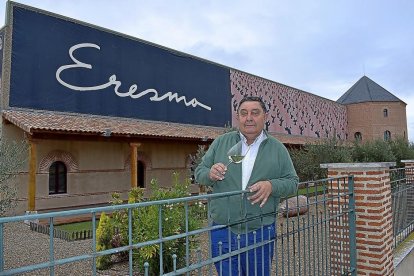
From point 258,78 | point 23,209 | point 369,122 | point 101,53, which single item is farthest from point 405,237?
point 369,122

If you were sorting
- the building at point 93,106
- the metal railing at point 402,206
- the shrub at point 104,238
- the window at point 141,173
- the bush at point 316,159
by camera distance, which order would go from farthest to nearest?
the window at point 141,173 → the bush at point 316,159 → the building at point 93,106 → the metal railing at point 402,206 → the shrub at point 104,238

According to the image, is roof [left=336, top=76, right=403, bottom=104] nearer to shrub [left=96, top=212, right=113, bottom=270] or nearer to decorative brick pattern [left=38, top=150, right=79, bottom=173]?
decorative brick pattern [left=38, top=150, right=79, bottom=173]

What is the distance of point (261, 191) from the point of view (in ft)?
7.75

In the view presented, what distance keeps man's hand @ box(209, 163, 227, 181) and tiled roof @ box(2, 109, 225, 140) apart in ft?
30.8

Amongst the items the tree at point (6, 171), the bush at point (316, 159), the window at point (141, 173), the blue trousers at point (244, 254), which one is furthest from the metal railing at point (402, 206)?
the window at point (141, 173)

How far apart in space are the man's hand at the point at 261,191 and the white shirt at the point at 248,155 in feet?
0.56

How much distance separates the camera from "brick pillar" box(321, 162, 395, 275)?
4.23 metres

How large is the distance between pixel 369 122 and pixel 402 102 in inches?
208

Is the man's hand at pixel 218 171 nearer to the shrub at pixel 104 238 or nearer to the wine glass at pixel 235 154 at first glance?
the wine glass at pixel 235 154

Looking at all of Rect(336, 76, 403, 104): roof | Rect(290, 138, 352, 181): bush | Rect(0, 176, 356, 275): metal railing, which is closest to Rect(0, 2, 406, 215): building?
Rect(290, 138, 352, 181): bush

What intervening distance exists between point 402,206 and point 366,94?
119ft

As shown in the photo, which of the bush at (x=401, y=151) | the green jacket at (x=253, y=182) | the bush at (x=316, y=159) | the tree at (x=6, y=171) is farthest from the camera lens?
the bush at (x=401, y=151)

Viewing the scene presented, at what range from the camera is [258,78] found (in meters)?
24.6

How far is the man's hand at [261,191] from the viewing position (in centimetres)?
236
